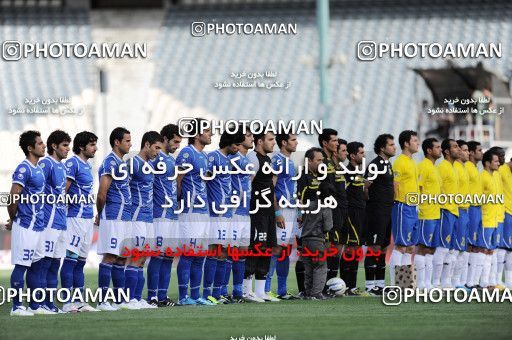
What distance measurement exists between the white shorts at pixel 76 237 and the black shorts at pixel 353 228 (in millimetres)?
3590

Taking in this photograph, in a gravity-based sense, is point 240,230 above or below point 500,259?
above

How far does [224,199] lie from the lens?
14.4m

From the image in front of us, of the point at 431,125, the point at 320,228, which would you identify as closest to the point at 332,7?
the point at 431,125

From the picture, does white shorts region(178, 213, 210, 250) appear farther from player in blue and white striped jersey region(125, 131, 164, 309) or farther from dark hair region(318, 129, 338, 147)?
dark hair region(318, 129, 338, 147)

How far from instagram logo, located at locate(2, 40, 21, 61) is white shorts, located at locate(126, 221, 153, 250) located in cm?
254

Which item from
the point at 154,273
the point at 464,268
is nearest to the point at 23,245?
the point at 154,273

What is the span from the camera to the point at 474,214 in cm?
1689

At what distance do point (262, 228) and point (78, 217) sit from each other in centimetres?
233

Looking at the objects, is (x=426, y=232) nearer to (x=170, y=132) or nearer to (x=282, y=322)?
(x=170, y=132)

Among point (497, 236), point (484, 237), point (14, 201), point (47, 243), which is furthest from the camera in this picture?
point (497, 236)

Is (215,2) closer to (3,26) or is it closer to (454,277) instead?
(3,26)

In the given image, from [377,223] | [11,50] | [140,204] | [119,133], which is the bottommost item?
[377,223]

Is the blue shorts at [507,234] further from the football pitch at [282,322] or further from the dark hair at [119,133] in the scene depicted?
the dark hair at [119,133]

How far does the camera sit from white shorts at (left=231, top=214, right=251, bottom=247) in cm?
1444
